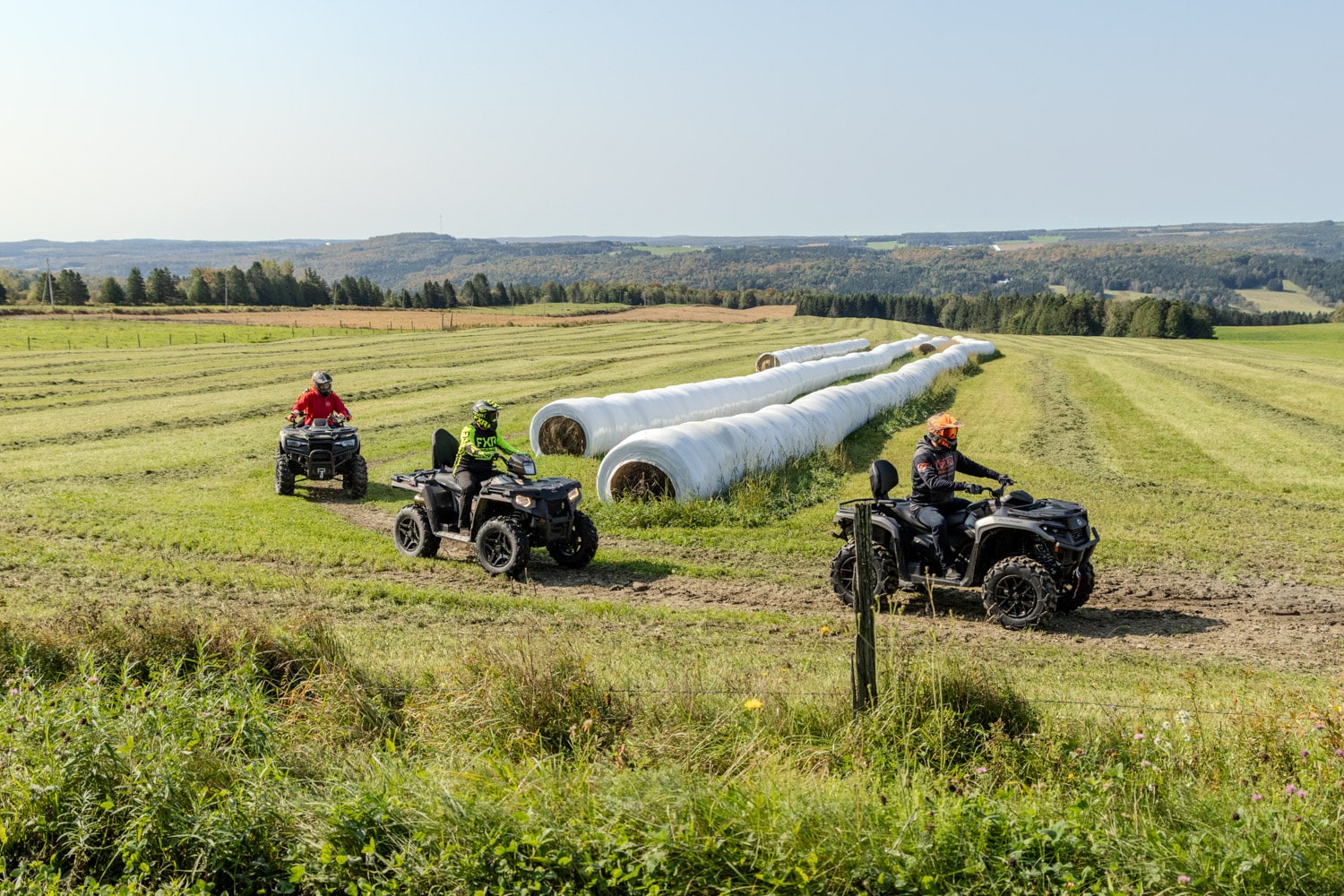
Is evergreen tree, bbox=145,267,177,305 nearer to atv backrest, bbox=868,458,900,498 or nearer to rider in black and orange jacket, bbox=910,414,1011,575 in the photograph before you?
atv backrest, bbox=868,458,900,498

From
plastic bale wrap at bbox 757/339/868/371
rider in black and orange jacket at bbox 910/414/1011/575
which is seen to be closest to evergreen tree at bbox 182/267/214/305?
plastic bale wrap at bbox 757/339/868/371

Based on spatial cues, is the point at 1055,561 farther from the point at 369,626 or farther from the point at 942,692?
the point at 369,626

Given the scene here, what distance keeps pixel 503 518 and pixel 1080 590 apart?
6827 millimetres

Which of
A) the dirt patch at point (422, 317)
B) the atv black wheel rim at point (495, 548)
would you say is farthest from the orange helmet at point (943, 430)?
the dirt patch at point (422, 317)

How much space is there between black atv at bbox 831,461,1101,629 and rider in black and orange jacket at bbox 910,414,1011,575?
95 mm

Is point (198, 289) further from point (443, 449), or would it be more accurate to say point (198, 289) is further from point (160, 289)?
point (443, 449)

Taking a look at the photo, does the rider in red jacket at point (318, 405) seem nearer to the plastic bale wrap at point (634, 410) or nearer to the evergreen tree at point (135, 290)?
the plastic bale wrap at point (634, 410)

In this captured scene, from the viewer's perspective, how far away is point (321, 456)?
17922 millimetres

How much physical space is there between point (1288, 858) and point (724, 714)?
307 cm

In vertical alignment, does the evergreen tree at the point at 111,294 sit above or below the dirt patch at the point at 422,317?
above

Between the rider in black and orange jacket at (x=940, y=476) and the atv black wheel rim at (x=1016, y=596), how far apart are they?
2.17ft

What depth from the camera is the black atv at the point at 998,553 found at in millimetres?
10367

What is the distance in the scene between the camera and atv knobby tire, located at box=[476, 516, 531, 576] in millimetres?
12484

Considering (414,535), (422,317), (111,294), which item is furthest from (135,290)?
(414,535)
